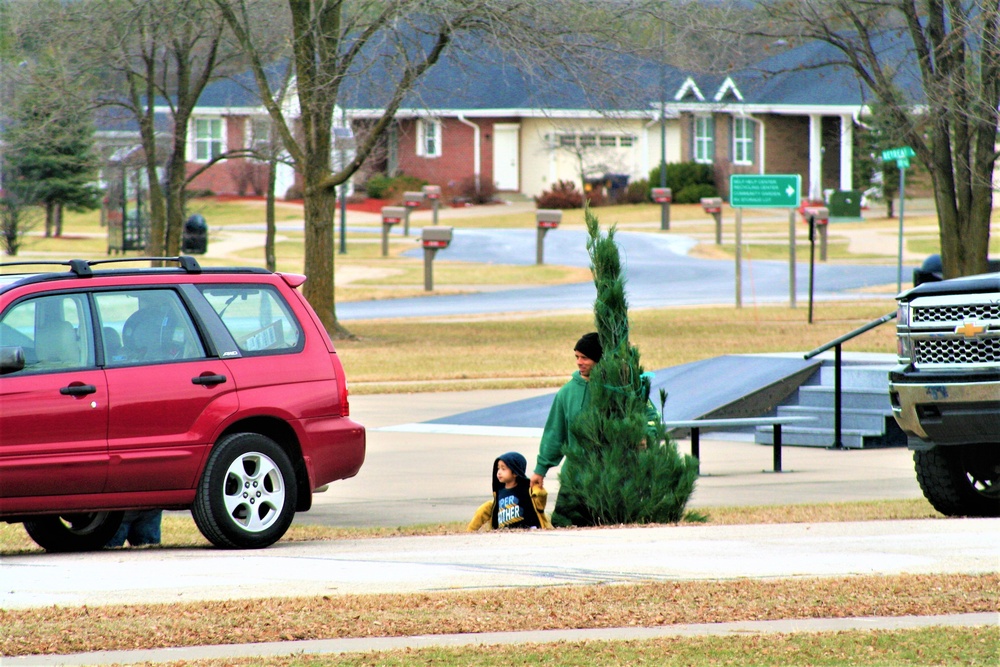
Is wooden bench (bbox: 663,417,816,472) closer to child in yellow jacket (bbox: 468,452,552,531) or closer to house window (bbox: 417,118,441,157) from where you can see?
child in yellow jacket (bbox: 468,452,552,531)

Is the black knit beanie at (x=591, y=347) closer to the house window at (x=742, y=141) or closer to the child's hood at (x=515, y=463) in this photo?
the child's hood at (x=515, y=463)

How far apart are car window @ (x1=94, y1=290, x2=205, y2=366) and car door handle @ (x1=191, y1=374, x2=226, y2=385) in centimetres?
15

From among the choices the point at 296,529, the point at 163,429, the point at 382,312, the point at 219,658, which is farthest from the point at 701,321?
the point at 219,658

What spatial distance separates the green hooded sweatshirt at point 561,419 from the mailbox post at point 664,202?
48375 mm

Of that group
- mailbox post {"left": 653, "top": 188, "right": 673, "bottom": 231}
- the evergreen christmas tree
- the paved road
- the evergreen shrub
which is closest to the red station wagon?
the evergreen christmas tree

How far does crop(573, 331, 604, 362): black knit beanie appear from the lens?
918 centimetres

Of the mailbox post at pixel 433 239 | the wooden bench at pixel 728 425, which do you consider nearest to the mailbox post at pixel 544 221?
the mailbox post at pixel 433 239

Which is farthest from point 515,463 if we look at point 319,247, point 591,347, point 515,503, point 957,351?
point 319,247

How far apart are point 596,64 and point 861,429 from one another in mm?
9591

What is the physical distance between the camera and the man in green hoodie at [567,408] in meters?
9.23

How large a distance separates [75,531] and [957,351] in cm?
586

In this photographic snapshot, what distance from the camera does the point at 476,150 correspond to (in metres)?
72.1

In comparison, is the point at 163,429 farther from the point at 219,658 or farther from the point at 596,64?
the point at 596,64

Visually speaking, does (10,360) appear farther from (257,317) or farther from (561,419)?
(561,419)
